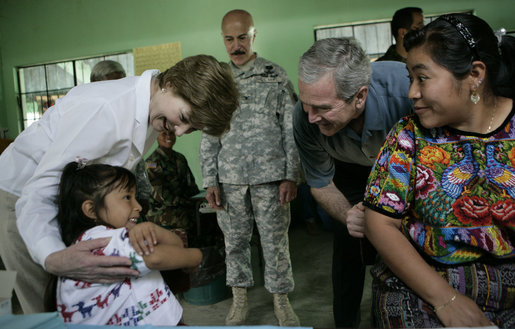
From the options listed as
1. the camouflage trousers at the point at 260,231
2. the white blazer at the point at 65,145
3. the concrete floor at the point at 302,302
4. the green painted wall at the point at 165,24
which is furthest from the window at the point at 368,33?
the white blazer at the point at 65,145

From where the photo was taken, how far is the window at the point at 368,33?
4.53 metres

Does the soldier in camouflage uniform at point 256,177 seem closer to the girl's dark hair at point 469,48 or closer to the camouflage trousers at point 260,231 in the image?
the camouflage trousers at point 260,231

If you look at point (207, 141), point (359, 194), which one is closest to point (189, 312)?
point (207, 141)

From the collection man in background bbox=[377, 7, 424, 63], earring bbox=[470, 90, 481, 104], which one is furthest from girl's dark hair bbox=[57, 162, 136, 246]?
man in background bbox=[377, 7, 424, 63]

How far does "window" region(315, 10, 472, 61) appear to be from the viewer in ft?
14.9

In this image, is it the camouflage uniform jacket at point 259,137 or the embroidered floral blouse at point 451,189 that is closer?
the embroidered floral blouse at point 451,189

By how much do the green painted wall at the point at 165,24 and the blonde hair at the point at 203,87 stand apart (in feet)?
11.3

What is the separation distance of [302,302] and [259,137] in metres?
1.14

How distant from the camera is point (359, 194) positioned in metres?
1.94

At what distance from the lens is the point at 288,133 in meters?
2.48

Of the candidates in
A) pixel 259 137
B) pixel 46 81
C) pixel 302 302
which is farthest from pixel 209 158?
pixel 46 81

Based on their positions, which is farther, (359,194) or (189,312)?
(189,312)

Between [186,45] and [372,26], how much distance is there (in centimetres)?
220

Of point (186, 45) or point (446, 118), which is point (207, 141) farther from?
point (186, 45)
